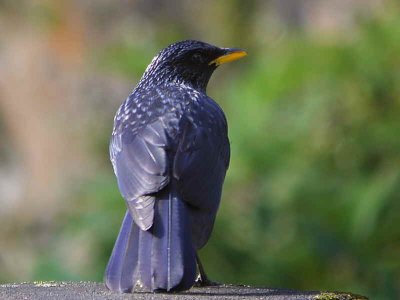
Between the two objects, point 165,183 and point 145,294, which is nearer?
point 145,294

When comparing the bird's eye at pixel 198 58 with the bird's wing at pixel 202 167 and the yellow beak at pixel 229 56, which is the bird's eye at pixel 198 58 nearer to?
the yellow beak at pixel 229 56

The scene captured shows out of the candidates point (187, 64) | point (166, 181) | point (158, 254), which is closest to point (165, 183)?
point (166, 181)

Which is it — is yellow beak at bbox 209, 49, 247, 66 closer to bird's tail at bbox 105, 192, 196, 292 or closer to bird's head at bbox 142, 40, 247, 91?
bird's head at bbox 142, 40, 247, 91

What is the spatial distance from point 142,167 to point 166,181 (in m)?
0.15

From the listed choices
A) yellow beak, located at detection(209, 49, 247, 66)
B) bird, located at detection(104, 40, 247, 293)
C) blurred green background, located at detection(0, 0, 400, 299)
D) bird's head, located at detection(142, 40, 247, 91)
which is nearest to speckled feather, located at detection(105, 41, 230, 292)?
bird, located at detection(104, 40, 247, 293)

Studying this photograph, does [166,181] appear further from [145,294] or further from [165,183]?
[145,294]

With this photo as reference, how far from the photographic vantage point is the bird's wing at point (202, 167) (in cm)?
457

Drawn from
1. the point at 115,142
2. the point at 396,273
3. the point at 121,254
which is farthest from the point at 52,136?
the point at 121,254

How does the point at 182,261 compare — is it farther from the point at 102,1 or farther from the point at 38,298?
the point at 102,1

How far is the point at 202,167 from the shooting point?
4723 mm

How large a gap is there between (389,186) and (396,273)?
0.60 m

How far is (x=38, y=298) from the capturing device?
4.19 meters

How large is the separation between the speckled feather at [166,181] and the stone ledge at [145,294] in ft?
0.24

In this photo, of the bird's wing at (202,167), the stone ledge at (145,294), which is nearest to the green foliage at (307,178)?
the bird's wing at (202,167)
